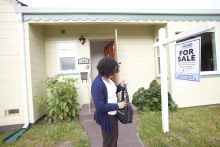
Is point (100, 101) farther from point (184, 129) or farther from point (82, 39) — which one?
point (82, 39)

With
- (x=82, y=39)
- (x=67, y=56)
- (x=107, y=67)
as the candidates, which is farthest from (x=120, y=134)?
(x=82, y=39)

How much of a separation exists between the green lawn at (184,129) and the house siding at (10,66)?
322 cm

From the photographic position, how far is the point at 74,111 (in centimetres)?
520

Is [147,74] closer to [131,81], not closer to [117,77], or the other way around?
[131,81]

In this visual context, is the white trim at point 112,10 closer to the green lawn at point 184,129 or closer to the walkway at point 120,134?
the walkway at point 120,134

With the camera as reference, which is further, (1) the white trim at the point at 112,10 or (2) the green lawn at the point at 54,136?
(1) the white trim at the point at 112,10

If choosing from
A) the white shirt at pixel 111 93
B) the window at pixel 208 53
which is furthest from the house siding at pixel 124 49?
the white shirt at pixel 111 93

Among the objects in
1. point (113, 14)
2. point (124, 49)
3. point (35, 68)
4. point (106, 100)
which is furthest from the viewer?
point (124, 49)

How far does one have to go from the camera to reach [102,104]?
2053 millimetres

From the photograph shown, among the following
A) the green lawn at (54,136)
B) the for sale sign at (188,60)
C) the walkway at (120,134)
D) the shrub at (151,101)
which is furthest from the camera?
the shrub at (151,101)

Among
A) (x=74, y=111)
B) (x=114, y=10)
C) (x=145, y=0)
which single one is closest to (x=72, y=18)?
(x=114, y=10)

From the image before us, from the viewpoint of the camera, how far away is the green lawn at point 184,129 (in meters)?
3.44

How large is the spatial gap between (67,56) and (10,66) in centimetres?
183

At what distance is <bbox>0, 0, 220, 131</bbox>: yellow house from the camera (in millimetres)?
4953
